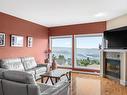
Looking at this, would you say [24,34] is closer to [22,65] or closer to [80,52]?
[22,65]

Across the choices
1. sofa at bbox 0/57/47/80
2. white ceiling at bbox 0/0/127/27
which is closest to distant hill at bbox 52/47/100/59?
sofa at bbox 0/57/47/80

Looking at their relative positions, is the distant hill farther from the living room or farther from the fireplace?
the fireplace

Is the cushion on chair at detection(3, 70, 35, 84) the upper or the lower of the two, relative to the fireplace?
upper

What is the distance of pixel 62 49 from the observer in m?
7.32

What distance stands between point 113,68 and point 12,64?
3917 mm

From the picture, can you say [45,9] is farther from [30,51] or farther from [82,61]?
[82,61]

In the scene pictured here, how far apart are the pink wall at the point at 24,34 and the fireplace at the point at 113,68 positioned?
339cm

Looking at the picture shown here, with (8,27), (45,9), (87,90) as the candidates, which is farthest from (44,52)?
(87,90)

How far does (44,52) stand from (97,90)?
4.00 meters

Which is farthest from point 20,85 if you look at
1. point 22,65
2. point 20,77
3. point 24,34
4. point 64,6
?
point 24,34

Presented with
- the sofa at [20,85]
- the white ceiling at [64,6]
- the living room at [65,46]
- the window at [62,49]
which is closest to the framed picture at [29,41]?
the living room at [65,46]

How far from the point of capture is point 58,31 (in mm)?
7219

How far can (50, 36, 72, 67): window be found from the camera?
23.1 feet

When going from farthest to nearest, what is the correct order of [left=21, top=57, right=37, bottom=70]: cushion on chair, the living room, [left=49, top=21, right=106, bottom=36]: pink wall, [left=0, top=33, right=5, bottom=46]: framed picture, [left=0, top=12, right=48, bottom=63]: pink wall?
[left=49, top=21, right=106, bottom=36]: pink wall < [left=21, top=57, right=37, bottom=70]: cushion on chair < [left=0, top=12, right=48, bottom=63]: pink wall < [left=0, top=33, right=5, bottom=46]: framed picture < the living room
